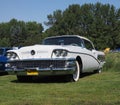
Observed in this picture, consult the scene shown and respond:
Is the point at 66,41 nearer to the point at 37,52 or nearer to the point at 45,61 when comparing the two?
the point at 37,52

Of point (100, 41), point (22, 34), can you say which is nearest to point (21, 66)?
point (100, 41)

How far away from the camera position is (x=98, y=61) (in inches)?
571

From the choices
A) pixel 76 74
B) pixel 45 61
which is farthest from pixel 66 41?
pixel 45 61

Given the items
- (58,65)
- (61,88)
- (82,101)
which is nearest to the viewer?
(82,101)

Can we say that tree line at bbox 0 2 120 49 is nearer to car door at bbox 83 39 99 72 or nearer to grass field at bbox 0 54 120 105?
car door at bbox 83 39 99 72

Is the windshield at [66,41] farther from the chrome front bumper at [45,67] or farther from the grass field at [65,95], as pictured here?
the grass field at [65,95]

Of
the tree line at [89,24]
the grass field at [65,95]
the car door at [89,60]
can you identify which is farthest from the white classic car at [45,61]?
the tree line at [89,24]

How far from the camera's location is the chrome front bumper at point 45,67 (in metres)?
10.8

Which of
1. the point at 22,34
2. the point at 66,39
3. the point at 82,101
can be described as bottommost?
the point at 82,101

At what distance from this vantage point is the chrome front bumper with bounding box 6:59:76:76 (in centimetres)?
1083

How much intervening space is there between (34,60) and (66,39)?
264 centimetres

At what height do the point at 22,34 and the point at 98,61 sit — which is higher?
the point at 22,34

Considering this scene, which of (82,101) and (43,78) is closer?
(82,101)

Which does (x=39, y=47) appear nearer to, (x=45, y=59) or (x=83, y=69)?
(x=45, y=59)
